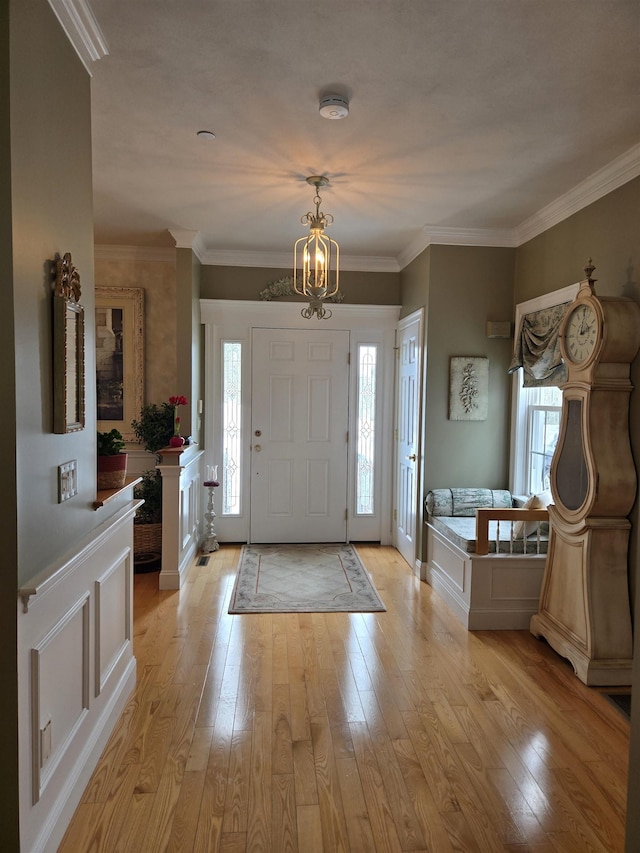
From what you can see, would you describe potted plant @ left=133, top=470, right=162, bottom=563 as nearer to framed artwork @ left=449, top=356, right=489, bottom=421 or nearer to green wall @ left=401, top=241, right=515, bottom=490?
green wall @ left=401, top=241, right=515, bottom=490


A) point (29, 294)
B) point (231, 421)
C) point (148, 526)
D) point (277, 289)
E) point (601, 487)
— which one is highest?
point (277, 289)

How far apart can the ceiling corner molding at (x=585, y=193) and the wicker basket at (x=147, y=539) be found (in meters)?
3.76

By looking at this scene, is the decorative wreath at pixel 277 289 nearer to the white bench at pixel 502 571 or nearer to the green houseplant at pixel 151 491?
the green houseplant at pixel 151 491

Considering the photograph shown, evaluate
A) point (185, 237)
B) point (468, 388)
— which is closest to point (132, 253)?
point (185, 237)

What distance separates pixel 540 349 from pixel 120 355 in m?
3.49

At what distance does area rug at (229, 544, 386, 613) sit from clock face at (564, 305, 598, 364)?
6.78ft

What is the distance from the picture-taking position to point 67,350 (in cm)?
190

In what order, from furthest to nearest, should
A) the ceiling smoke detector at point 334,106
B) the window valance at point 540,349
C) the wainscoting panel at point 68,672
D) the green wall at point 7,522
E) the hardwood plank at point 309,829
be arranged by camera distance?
the window valance at point 540,349
the ceiling smoke detector at point 334,106
the hardwood plank at point 309,829
the wainscoting panel at point 68,672
the green wall at point 7,522

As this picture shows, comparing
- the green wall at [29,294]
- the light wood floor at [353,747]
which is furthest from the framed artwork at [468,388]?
the green wall at [29,294]

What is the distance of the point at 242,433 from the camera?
521 centimetres

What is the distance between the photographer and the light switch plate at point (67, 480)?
1830 millimetres

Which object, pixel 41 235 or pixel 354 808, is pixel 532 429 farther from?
pixel 41 235

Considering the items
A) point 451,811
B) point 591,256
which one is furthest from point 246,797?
point 591,256

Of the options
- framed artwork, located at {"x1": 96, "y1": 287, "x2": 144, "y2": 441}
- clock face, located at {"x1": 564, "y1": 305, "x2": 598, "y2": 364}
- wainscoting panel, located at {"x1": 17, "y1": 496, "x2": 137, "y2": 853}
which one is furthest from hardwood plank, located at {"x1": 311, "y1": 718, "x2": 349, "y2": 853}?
framed artwork, located at {"x1": 96, "y1": 287, "x2": 144, "y2": 441}
